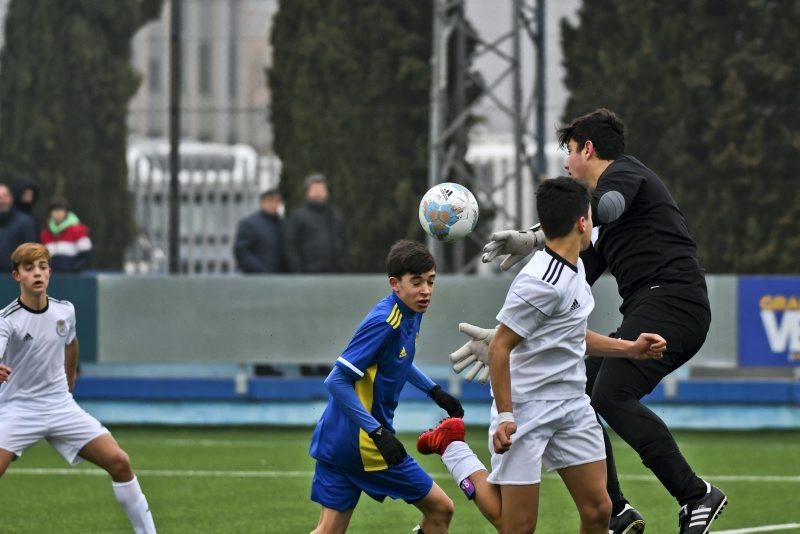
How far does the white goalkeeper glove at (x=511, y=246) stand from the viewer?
662 cm

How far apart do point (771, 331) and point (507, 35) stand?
4.99 metres

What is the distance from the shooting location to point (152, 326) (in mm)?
14258

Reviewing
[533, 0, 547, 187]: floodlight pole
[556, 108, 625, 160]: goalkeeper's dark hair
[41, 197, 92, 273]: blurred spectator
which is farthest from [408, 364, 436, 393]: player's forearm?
[533, 0, 547, 187]: floodlight pole

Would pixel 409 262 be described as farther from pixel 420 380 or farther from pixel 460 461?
pixel 460 461

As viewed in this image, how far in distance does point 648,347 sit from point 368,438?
1.19 m

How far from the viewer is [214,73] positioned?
19.2 metres

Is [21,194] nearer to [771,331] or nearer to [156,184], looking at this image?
[156,184]

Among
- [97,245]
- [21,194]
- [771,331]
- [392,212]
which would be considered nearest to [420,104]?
[392,212]

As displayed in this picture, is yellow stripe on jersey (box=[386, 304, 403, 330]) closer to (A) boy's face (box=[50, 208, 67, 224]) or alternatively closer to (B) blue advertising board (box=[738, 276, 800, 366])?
(B) blue advertising board (box=[738, 276, 800, 366])

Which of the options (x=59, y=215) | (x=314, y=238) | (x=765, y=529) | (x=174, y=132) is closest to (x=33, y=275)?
(x=765, y=529)

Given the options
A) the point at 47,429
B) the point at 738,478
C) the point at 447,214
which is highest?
the point at 447,214

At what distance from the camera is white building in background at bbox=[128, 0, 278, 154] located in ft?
62.2

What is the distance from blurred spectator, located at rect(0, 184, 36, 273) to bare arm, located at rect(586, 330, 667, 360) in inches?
382

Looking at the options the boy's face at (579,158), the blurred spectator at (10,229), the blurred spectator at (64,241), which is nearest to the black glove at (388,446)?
the boy's face at (579,158)
